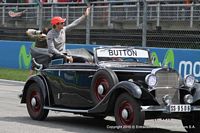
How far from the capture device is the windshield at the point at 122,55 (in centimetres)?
1031

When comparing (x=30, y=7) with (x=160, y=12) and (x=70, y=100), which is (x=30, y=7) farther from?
(x=70, y=100)

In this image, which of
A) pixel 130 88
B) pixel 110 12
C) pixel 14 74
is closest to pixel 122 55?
pixel 130 88

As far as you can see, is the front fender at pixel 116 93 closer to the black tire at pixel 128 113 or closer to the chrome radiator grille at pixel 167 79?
the black tire at pixel 128 113

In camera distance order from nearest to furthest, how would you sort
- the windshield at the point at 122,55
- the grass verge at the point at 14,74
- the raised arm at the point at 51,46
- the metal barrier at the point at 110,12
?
the windshield at the point at 122,55
the raised arm at the point at 51,46
the metal barrier at the point at 110,12
the grass verge at the point at 14,74

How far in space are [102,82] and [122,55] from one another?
3.45 feet

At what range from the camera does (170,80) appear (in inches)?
364

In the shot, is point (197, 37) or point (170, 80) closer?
point (170, 80)

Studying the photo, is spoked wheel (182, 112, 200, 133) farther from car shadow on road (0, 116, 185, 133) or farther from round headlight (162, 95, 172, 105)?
round headlight (162, 95, 172, 105)

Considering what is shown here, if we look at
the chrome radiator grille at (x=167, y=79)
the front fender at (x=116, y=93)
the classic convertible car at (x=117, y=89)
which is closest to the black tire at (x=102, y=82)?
the classic convertible car at (x=117, y=89)

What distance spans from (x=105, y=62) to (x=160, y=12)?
33.1ft

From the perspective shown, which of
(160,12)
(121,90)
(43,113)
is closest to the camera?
(121,90)

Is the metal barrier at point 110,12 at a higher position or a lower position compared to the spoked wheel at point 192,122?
higher

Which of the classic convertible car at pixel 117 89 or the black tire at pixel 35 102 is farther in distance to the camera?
the black tire at pixel 35 102

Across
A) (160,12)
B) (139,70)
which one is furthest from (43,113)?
(160,12)
